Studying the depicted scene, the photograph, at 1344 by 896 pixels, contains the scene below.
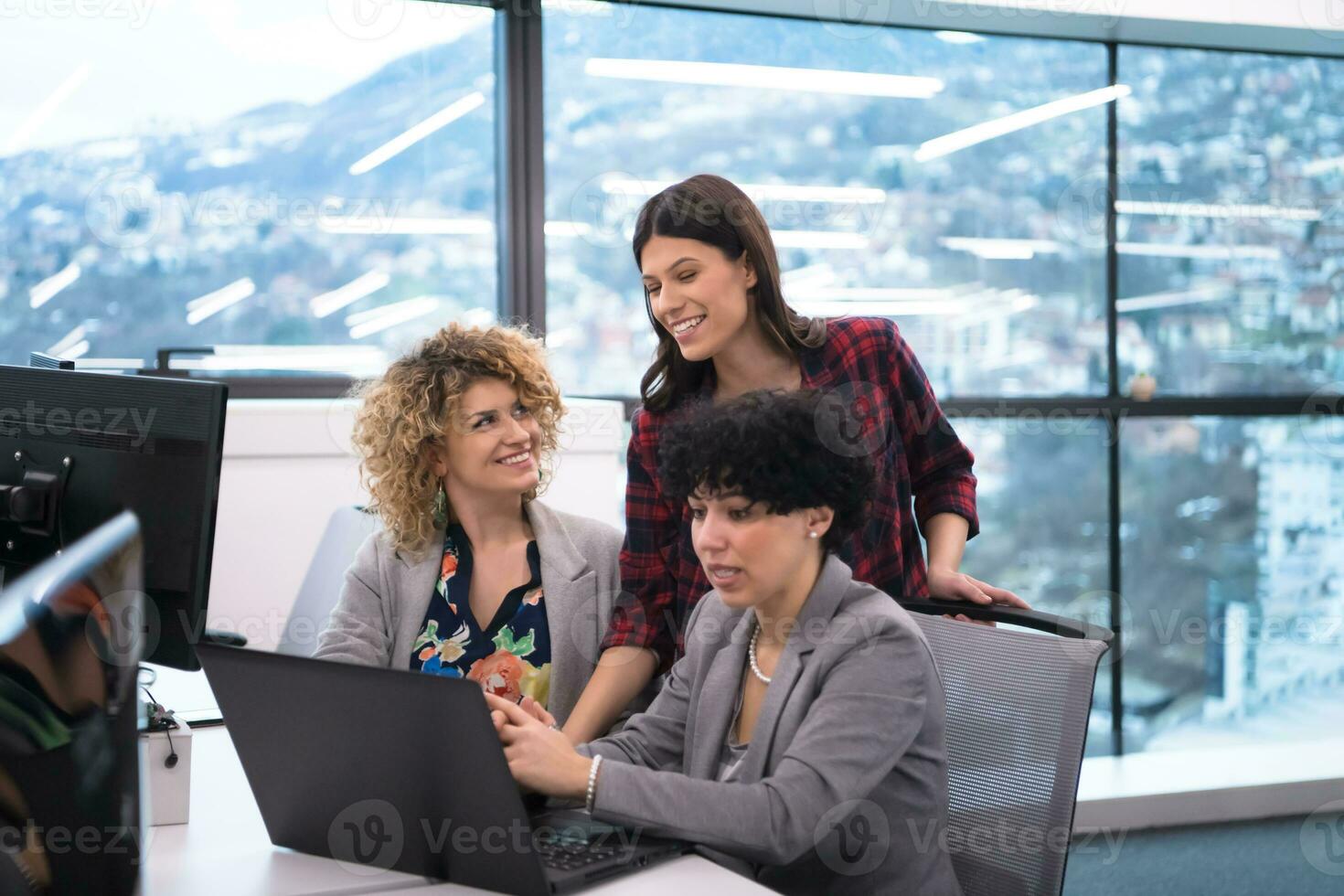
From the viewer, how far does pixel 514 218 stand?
3.58 m

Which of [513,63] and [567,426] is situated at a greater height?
[513,63]

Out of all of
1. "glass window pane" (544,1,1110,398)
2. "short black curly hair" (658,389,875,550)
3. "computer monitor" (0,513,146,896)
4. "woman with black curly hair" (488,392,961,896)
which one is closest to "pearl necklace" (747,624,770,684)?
"woman with black curly hair" (488,392,961,896)

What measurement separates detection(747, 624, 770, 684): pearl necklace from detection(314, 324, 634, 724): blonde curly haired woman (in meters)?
0.49

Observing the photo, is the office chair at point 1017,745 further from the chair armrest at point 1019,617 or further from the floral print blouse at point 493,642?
the floral print blouse at point 493,642

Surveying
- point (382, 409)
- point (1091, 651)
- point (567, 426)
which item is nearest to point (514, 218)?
point (567, 426)

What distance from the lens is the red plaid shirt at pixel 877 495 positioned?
1.97m

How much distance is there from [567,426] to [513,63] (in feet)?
3.91

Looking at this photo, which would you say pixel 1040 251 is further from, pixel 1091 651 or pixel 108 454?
pixel 108 454

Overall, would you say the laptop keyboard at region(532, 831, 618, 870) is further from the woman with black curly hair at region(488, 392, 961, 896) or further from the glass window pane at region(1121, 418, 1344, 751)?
the glass window pane at region(1121, 418, 1344, 751)

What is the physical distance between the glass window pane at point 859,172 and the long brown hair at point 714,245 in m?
1.66

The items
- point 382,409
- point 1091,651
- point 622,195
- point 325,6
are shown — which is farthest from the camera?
point 622,195

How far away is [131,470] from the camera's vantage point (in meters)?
1.44

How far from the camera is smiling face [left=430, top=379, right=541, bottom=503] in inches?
77.8

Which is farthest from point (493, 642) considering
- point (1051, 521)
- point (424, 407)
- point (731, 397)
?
point (1051, 521)
